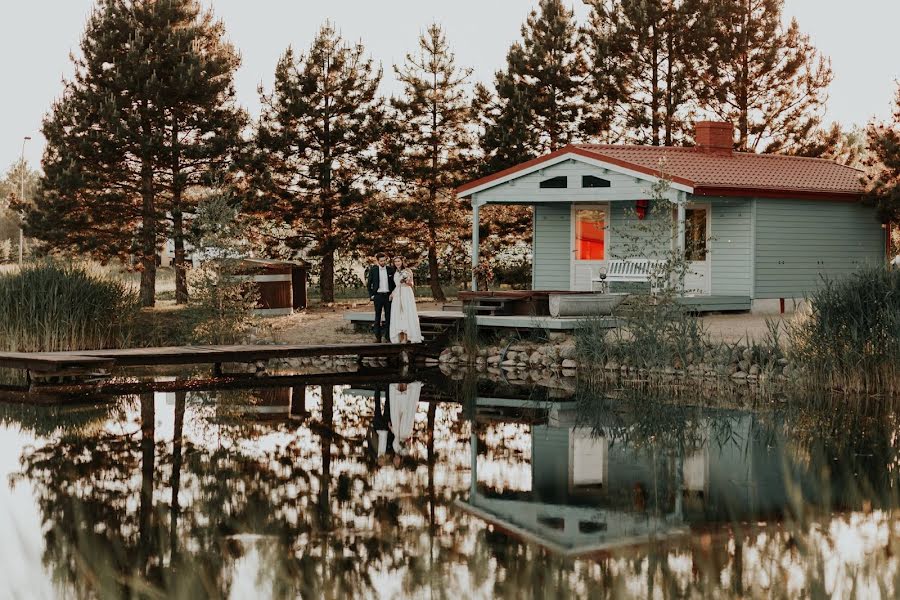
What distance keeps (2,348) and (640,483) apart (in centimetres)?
1366

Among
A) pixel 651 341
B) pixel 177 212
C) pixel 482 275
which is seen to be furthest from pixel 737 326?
pixel 177 212

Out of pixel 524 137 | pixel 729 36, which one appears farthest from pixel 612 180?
pixel 729 36

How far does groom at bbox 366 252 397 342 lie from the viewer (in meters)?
22.5

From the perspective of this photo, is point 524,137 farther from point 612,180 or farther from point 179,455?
point 179,455

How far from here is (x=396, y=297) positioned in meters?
22.3

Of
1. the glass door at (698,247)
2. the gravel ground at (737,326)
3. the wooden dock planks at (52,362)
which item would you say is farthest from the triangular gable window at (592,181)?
the wooden dock planks at (52,362)

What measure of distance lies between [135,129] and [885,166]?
16.9m

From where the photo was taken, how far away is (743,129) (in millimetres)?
36219

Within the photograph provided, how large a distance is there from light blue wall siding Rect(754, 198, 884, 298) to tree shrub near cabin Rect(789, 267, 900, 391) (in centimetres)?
998

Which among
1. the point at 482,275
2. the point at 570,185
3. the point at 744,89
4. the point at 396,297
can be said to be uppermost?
the point at 744,89

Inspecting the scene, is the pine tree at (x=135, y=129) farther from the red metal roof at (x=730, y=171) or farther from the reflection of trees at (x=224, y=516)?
the reflection of trees at (x=224, y=516)

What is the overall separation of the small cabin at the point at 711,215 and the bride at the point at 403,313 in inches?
198

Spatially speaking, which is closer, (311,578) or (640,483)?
(311,578)

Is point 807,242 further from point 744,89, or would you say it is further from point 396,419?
point 396,419
